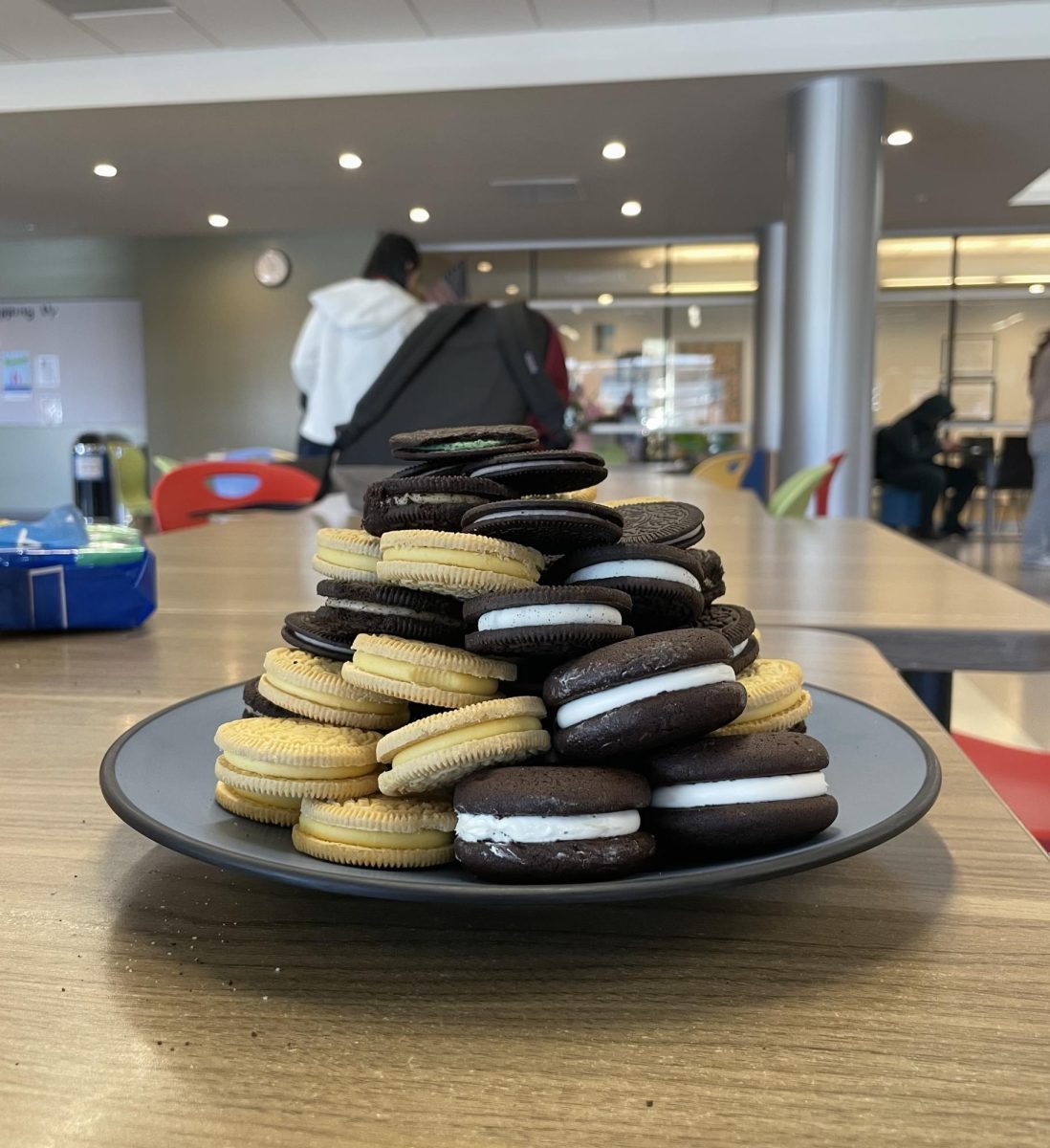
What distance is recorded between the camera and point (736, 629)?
44cm

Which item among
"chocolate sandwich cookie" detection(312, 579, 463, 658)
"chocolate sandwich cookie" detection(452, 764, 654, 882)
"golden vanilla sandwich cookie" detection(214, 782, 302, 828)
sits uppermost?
"chocolate sandwich cookie" detection(312, 579, 463, 658)

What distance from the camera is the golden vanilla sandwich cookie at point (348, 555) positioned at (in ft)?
1.50

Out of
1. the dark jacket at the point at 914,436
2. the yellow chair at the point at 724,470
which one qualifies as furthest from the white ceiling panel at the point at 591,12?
the dark jacket at the point at 914,436

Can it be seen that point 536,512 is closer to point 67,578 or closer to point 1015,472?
point 67,578

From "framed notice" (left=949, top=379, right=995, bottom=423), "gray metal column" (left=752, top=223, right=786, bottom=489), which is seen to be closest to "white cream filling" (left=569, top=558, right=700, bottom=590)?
"gray metal column" (left=752, top=223, right=786, bottom=489)

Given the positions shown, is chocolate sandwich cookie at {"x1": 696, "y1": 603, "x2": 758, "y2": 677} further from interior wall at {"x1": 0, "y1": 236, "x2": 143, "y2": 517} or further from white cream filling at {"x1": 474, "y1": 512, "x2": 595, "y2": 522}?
interior wall at {"x1": 0, "y1": 236, "x2": 143, "y2": 517}

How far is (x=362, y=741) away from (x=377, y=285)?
9.80 ft

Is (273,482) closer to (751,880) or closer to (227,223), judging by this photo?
(751,880)

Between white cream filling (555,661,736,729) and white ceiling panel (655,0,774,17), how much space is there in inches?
215

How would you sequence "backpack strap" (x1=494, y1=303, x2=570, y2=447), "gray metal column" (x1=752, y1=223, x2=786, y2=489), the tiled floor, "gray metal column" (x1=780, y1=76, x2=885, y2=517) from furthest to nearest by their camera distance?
"gray metal column" (x1=752, y1=223, x2=786, y2=489) < "gray metal column" (x1=780, y1=76, x2=885, y2=517) < "backpack strap" (x1=494, y1=303, x2=570, y2=447) < the tiled floor

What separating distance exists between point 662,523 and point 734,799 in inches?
6.3

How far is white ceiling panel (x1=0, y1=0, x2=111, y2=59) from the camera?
4.99 metres

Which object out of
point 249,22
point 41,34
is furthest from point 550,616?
point 41,34

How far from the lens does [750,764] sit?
1.15 ft
